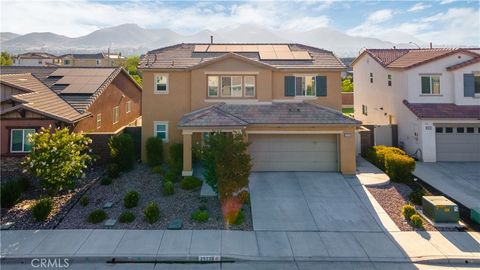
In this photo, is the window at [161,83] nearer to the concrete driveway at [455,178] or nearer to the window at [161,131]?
the window at [161,131]

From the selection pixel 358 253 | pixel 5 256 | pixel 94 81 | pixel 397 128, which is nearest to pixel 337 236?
pixel 358 253

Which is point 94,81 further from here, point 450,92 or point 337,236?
point 450,92

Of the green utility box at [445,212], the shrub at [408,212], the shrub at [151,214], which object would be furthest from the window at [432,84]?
the shrub at [151,214]

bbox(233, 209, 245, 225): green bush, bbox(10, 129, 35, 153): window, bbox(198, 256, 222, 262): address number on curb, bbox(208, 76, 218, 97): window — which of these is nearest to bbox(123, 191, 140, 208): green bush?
bbox(233, 209, 245, 225): green bush

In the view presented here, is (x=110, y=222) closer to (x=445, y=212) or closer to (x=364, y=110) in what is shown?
(x=445, y=212)

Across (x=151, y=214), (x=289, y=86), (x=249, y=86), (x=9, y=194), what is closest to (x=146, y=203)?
(x=151, y=214)

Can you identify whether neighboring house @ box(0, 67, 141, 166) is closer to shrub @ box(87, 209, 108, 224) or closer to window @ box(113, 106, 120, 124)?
window @ box(113, 106, 120, 124)
